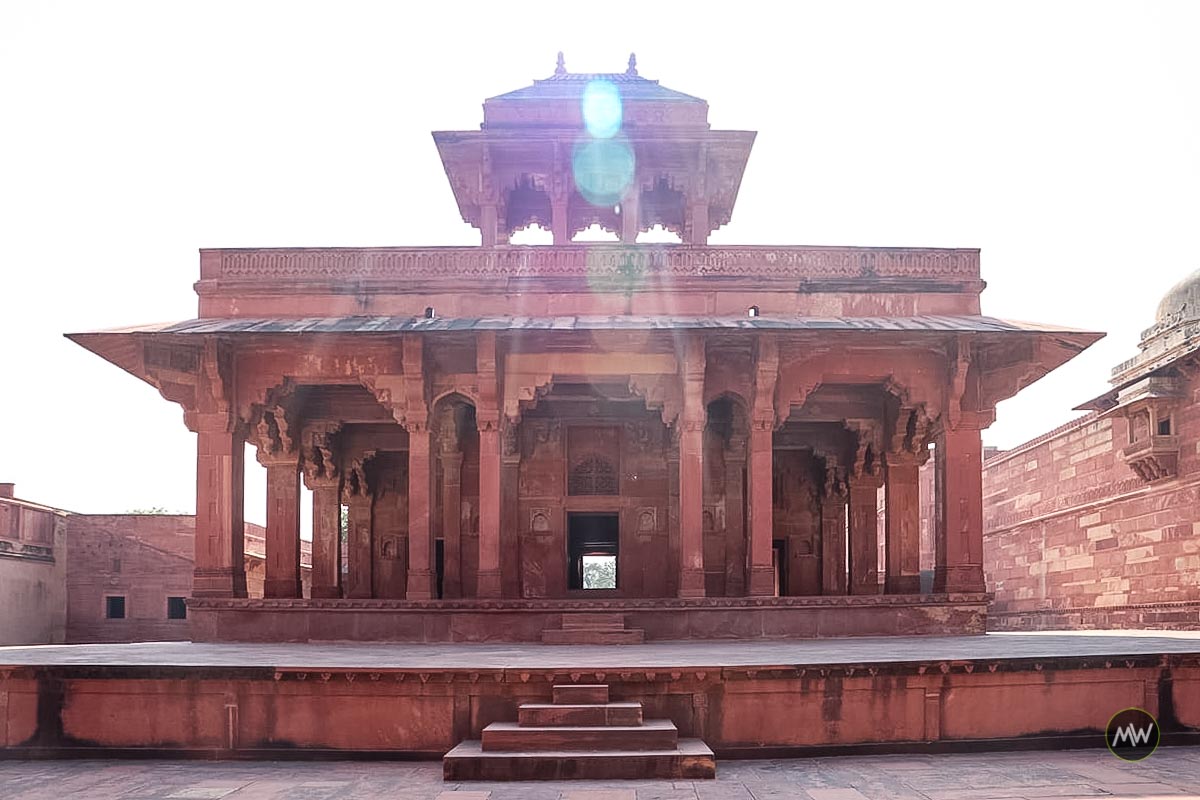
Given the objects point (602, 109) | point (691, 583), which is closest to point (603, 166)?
point (602, 109)

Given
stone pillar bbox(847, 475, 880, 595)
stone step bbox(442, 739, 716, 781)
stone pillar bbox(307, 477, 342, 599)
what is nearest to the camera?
stone step bbox(442, 739, 716, 781)

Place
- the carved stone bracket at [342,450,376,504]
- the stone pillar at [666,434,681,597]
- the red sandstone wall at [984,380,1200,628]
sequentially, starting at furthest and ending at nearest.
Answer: the carved stone bracket at [342,450,376,504]
the red sandstone wall at [984,380,1200,628]
the stone pillar at [666,434,681,597]

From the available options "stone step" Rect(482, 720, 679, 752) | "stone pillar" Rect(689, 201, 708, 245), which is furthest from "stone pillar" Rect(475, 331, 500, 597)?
"stone step" Rect(482, 720, 679, 752)

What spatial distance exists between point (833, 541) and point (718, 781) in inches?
495

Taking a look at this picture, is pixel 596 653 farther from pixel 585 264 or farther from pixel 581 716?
pixel 585 264

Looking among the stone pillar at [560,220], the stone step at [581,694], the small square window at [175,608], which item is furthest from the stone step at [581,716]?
the small square window at [175,608]

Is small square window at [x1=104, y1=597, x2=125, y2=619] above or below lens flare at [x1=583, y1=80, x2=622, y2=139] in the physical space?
below

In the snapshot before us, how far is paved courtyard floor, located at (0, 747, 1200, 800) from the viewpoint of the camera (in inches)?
310

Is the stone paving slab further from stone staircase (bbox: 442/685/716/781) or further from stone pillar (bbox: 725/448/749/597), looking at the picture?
stone pillar (bbox: 725/448/749/597)

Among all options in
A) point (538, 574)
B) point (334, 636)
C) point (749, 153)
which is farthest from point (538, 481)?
point (749, 153)

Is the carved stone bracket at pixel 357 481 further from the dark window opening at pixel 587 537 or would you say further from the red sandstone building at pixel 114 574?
the red sandstone building at pixel 114 574

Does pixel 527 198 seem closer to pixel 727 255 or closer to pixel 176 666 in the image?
pixel 727 255

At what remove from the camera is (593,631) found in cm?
1412

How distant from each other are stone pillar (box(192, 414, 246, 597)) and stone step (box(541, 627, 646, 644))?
4.87 m
